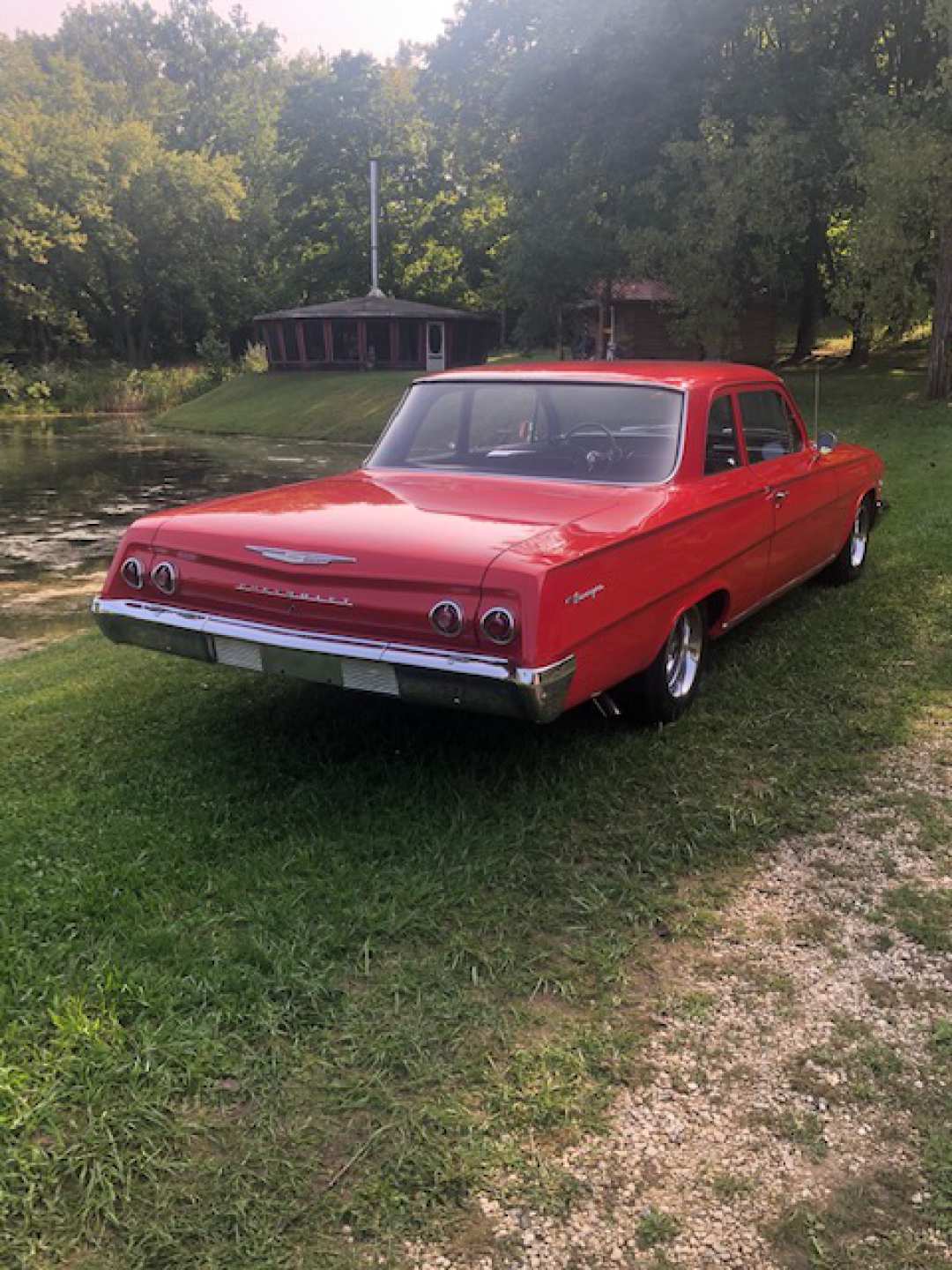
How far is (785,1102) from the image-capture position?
2.45m

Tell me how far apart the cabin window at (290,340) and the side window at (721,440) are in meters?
38.2

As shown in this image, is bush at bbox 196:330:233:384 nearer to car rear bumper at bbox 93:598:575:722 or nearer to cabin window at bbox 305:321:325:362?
cabin window at bbox 305:321:325:362

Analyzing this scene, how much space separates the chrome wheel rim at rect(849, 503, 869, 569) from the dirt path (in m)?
3.84

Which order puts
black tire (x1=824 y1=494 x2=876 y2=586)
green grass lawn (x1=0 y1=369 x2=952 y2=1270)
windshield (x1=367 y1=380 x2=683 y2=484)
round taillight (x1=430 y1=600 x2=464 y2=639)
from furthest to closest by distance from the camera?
1. black tire (x1=824 y1=494 x2=876 y2=586)
2. windshield (x1=367 y1=380 x2=683 y2=484)
3. round taillight (x1=430 y1=600 x2=464 y2=639)
4. green grass lawn (x1=0 y1=369 x2=952 y2=1270)

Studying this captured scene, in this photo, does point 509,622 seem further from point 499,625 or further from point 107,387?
point 107,387

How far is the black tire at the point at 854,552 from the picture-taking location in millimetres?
6898

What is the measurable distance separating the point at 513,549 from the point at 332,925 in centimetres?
135

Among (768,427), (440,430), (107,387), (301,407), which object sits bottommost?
(107,387)

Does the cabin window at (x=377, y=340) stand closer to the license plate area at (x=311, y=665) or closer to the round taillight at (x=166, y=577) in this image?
the round taillight at (x=166, y=577)

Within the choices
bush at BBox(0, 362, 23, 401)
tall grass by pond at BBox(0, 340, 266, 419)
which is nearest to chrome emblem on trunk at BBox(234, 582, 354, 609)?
tall grass by pond at BBox(0, 340, 266, 419)

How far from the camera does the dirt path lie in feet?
6.79

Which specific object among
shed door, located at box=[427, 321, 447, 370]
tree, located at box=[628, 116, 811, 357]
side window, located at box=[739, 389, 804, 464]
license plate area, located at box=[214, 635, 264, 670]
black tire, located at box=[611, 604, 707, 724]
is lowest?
shed door, located at box=[427, 321, 447, 370]

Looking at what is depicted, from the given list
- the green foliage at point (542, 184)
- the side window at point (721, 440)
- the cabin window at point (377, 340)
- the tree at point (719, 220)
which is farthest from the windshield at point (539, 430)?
the cabin window at point (377, 340)

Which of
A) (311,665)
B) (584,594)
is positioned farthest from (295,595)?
(584,594)
